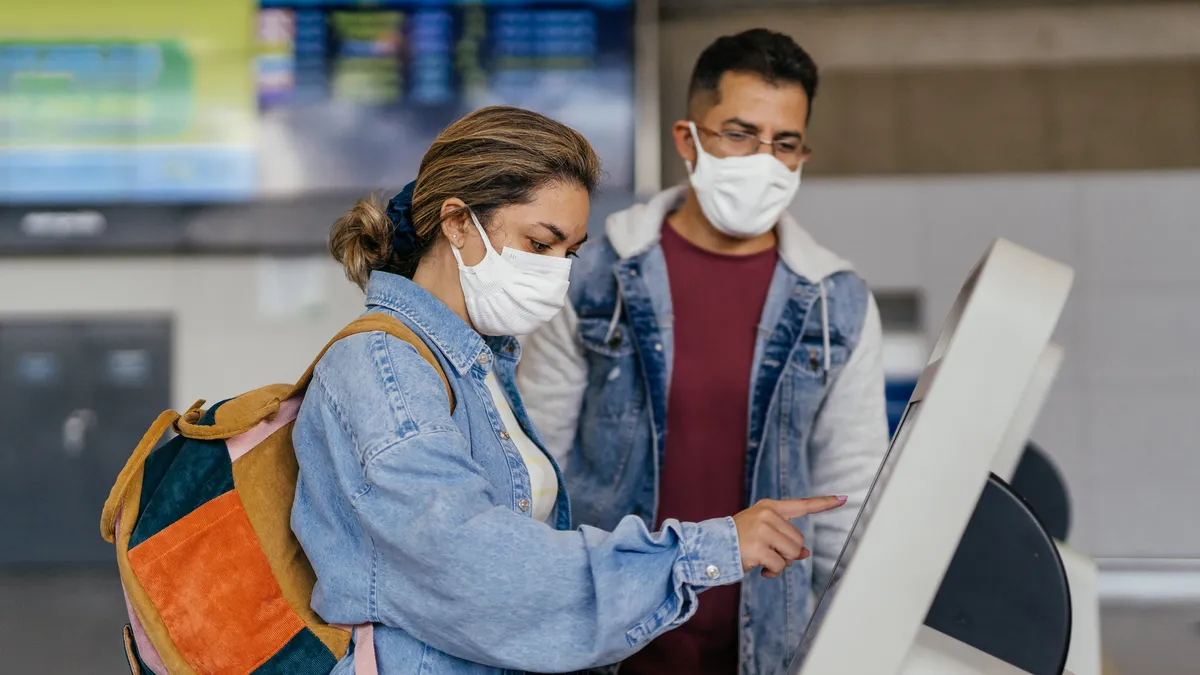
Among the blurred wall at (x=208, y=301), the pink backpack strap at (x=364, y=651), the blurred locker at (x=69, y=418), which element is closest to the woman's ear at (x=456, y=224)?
the pink backpack strap at (x=364, y=651)

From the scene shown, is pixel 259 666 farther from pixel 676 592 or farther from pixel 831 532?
pixel 831 532

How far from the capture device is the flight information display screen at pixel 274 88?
3811mm

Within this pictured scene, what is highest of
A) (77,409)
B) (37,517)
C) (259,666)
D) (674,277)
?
(674,277)

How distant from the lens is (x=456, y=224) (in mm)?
1079

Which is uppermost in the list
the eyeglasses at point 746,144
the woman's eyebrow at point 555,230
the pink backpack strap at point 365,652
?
the eyeglasses at point 746,144

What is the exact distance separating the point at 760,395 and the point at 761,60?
482mm

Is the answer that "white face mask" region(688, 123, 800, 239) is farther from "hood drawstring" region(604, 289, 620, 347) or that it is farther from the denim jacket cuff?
the denim jacket cuff

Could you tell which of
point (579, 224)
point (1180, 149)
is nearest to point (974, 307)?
point (579, 224)

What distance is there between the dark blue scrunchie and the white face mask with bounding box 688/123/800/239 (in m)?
0.64

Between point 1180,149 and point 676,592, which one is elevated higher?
point 1180,149

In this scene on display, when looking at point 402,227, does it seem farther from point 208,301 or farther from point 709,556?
point 208,301

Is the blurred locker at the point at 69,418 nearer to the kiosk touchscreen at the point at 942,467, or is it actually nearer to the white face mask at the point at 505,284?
the white face mask at the point at 505,284

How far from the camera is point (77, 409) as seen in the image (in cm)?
392

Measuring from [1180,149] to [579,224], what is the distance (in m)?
3.90
